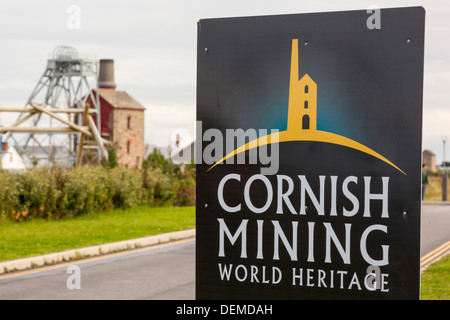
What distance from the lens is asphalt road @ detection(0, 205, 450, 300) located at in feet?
28.8

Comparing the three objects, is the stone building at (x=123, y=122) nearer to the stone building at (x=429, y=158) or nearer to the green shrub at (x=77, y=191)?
the green shrub at (x=77, y=191)

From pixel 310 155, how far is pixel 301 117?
0.16 metres

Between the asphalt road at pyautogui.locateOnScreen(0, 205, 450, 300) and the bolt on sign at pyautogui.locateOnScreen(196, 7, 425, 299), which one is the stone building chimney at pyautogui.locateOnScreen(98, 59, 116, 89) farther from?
the bolt on sign at pyautogui.locateOnScreen(196, 7, 425, 299)

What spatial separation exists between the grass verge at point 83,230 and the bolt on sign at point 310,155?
9.53 meters

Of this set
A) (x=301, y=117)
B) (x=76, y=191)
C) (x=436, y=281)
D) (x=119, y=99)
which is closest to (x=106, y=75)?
(x=119, y=99)

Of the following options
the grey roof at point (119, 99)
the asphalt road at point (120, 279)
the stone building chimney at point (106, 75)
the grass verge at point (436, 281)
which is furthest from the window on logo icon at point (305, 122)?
the stone building chimney at point (106, 75)

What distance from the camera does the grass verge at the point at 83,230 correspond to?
12.5 m

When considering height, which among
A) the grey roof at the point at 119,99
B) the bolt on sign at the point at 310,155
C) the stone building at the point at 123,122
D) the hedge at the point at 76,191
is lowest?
the hedge at the point at 76,191

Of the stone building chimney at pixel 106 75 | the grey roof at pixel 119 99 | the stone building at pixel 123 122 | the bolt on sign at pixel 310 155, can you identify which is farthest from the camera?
the stone building chimney at pixel 106 75

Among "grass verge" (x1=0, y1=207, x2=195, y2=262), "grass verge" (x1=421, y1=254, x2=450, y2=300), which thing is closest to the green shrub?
"grass verge" (x1=0, y1=207, x2=195, y2=262)

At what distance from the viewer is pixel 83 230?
15469 mm

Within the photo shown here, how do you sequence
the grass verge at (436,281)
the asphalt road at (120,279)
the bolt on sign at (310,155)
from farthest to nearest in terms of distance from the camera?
1. the asphalt road at (120,279)
2. the grass verge at (436,281)
3. the bolt on sign at (310,155)

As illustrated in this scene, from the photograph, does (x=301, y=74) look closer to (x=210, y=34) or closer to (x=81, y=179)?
(x=210, y=34)

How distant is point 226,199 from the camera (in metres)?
2.56
